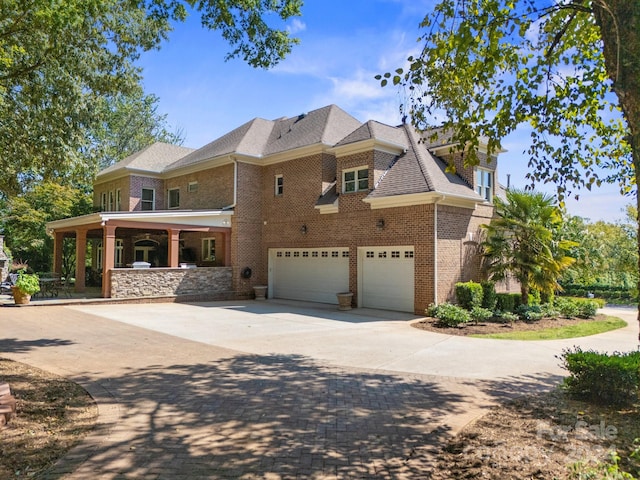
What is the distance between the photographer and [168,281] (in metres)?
20.2

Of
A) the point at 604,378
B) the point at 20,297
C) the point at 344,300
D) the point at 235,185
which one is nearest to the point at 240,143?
the point at 235,185

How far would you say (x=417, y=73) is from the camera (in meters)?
7.16

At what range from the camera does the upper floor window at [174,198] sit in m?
26.5

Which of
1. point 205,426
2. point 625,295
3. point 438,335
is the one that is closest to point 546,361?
point 438,335

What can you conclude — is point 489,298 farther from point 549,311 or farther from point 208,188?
point 208,188

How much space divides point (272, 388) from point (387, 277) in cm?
1102

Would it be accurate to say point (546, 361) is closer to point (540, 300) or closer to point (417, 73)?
point (417, 73)

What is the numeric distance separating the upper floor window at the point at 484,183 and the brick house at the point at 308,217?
43 millimetres

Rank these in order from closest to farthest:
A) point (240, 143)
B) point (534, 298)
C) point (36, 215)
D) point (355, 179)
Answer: point (534, 298) < point (355, 179) < point (240, 143) < point (36, 215)

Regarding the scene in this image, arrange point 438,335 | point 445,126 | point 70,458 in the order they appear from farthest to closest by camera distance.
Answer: point 438,335
point 445,126
point 70,458

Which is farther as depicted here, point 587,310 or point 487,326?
point 587,310

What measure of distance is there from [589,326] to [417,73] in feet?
38.2

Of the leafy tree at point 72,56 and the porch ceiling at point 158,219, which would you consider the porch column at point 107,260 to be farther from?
the leafy tree at point 72,56

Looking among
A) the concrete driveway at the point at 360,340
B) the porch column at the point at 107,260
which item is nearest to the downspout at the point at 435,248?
the concrete driveway at the point at 360,340
